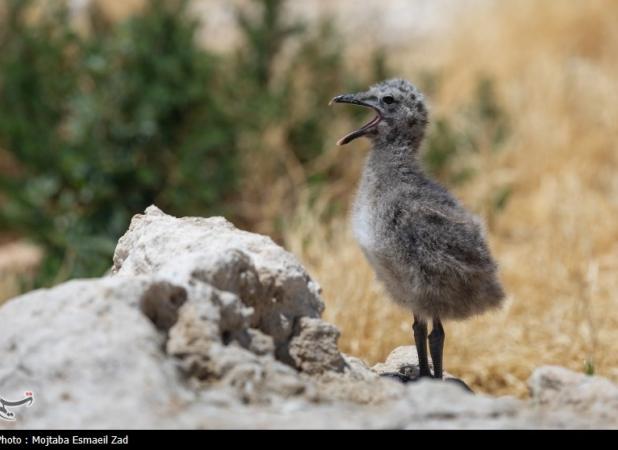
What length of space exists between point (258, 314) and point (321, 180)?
17.8 feet

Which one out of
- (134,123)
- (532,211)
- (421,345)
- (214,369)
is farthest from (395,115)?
(532,211)

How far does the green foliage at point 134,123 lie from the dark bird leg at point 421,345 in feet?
12.6

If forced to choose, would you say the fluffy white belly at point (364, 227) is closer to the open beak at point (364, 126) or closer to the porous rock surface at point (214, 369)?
the open beak at point (364, 126)

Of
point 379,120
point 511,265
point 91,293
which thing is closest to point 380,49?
point 511,265

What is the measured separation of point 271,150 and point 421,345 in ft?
18.0

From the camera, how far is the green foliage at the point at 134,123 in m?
8.03

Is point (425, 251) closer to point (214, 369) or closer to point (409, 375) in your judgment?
point (409, 375)

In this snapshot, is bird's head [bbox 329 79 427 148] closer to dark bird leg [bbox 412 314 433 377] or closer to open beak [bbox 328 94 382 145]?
open beak [bbox 328 94 382 145]

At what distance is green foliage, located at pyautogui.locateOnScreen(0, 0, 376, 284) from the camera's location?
8.03 meters

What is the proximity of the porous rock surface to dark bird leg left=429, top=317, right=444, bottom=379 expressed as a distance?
61cm

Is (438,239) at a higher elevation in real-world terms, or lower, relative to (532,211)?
lower

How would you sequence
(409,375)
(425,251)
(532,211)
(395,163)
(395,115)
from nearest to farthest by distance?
(425,251) → (409,375) → (395,163) → (395,115) → (532,211)

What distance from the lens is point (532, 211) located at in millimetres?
A: 8547

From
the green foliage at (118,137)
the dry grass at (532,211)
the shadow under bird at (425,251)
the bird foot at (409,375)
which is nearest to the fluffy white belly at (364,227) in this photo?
the shadow under bird at (425,251)
